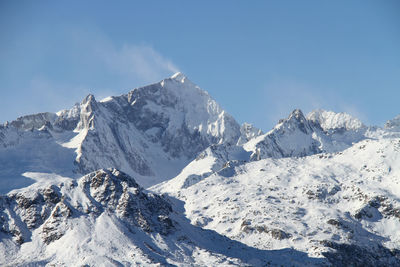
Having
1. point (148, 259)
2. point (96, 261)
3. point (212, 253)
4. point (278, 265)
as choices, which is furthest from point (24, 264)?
point (278, 265)

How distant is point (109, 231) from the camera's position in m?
200

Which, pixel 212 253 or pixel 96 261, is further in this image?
pixel 212 253

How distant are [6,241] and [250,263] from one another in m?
67.4

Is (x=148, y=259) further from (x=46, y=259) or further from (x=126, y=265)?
(x=46, y=259)

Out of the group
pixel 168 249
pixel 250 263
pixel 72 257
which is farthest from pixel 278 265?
pixel 72 257

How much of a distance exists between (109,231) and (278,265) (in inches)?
1857

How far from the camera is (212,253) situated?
199 metres

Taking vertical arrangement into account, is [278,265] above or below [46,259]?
above

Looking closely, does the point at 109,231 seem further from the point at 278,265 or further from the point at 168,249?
the point at 278,265

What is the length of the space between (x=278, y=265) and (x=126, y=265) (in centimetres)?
4213

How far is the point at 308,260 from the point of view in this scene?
198m

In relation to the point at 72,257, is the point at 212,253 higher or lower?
higher

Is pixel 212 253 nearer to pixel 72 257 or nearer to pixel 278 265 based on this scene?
pixel 278 265

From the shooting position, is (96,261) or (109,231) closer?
(96,261)
